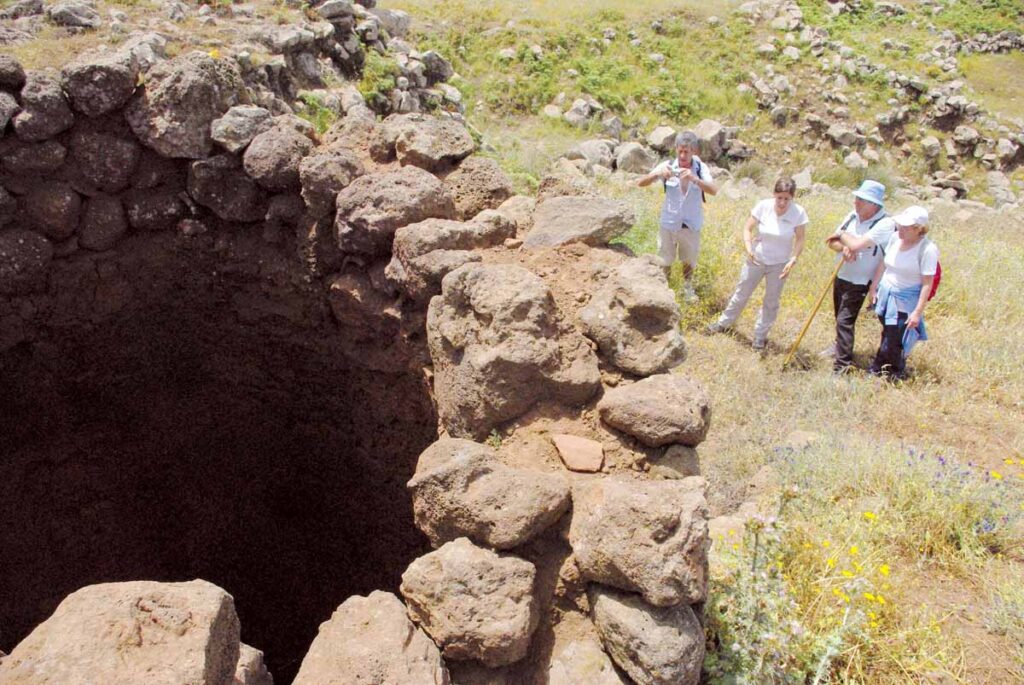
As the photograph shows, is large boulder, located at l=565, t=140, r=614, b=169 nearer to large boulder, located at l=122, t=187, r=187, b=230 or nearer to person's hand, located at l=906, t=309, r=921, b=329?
person's hand, located at l=906, t=309, r=921, b=329

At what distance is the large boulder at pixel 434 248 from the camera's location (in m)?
3.17

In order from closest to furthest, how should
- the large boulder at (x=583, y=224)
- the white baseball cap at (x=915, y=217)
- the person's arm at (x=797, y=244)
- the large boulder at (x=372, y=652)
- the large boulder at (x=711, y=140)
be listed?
the large boulder at (x=372, y=652) → the large boulder at (x=583, y=224) → the white baseball cap at (x=915, y=217) → the person's arm at (x=797, y=244) → the large boulder at (x=711, y=140)

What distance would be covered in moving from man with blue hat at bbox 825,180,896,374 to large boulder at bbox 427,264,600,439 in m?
3.66

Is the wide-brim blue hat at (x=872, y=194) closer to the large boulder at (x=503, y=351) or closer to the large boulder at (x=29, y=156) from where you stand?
the large boulder at (x=503, y=351)

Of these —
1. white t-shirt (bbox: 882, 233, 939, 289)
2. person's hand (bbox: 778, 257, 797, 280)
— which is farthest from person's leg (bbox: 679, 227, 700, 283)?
white t-shirt (bbox: 882, 233, 939, 289)

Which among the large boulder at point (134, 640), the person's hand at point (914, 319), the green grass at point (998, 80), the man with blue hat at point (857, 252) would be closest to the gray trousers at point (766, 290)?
the man with blue hat at point (857, 252)

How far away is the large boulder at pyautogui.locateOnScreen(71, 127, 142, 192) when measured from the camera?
3.82 m

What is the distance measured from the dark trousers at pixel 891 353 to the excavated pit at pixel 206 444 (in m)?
3.72

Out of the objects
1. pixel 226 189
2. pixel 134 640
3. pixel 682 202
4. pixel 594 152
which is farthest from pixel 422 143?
pixel 594 152

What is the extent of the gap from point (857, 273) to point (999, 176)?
1255cm

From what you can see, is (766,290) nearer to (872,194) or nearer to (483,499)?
(872,194)

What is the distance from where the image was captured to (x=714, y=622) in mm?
2783

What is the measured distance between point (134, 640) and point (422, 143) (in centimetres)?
263

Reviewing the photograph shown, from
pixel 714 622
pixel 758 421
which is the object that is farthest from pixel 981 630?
pixel 758 421
